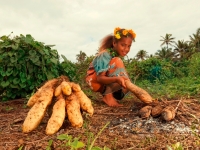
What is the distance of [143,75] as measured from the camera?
37.9 ft

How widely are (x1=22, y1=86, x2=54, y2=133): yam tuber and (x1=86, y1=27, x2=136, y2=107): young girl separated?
115 centimetres

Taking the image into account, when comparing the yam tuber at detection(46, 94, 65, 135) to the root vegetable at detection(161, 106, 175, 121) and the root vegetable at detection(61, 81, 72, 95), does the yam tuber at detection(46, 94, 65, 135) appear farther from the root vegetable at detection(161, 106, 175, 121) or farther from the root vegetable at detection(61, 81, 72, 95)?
the root vegetable at detection(161, 106, 175, 121)

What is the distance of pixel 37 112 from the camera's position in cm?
284

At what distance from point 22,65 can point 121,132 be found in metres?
3.10

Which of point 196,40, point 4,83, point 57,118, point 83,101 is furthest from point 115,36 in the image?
point 196,40

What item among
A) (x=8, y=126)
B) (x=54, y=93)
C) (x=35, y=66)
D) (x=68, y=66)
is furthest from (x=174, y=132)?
(x=68, y=66)

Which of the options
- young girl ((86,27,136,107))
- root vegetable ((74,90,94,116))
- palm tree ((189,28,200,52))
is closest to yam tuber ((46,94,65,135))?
root vegetable ((74,90,94,116))

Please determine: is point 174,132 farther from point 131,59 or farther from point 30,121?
point 131,59

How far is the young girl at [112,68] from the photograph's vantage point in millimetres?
4008

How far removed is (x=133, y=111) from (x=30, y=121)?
1.30 m

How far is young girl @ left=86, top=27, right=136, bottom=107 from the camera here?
A: 401 centimetres

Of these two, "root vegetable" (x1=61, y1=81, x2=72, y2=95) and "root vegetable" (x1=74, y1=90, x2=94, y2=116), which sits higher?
"root vegetable" (x1=61, y1=81, x2=72, y2=95)

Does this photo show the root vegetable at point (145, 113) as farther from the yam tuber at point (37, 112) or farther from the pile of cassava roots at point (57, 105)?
the yam tuber at point (37, 112)

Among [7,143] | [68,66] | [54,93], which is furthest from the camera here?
[68,66]
